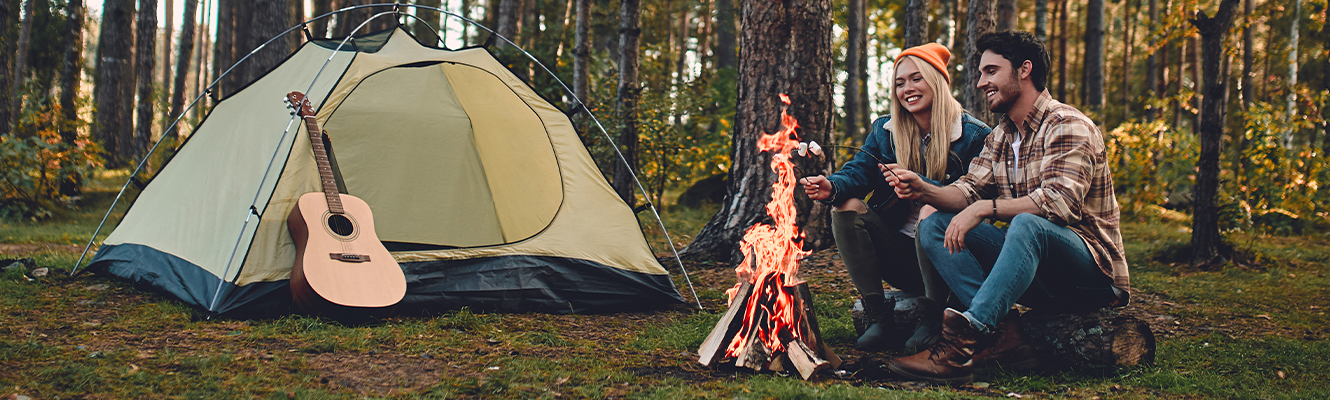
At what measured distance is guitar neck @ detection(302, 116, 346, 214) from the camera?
12.9ft

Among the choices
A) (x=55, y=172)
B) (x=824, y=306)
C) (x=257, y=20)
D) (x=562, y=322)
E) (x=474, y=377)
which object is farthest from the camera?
(x=257, y=20)

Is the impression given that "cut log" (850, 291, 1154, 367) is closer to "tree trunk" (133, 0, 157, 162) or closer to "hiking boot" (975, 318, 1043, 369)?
"hiking boot" (975, 318, 1043, 369)

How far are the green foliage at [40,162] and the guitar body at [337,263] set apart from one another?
5.45 m

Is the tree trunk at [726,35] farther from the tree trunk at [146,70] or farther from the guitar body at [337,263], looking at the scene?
the guitar body at [337,263]

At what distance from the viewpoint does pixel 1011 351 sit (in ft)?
9.20

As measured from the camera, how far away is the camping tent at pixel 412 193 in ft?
12.8

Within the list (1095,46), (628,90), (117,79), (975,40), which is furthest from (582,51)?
(1095,46)

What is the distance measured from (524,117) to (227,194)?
164 centimetres

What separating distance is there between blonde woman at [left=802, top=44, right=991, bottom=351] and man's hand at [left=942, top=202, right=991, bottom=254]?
12.5 inches

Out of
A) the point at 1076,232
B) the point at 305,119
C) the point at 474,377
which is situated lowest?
the point at 474,377

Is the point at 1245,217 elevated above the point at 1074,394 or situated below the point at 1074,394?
above

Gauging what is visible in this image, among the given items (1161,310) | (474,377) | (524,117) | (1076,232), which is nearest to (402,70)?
(524,117)

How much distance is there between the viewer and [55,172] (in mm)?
7762

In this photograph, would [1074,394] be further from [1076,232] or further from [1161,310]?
[1161,310]
